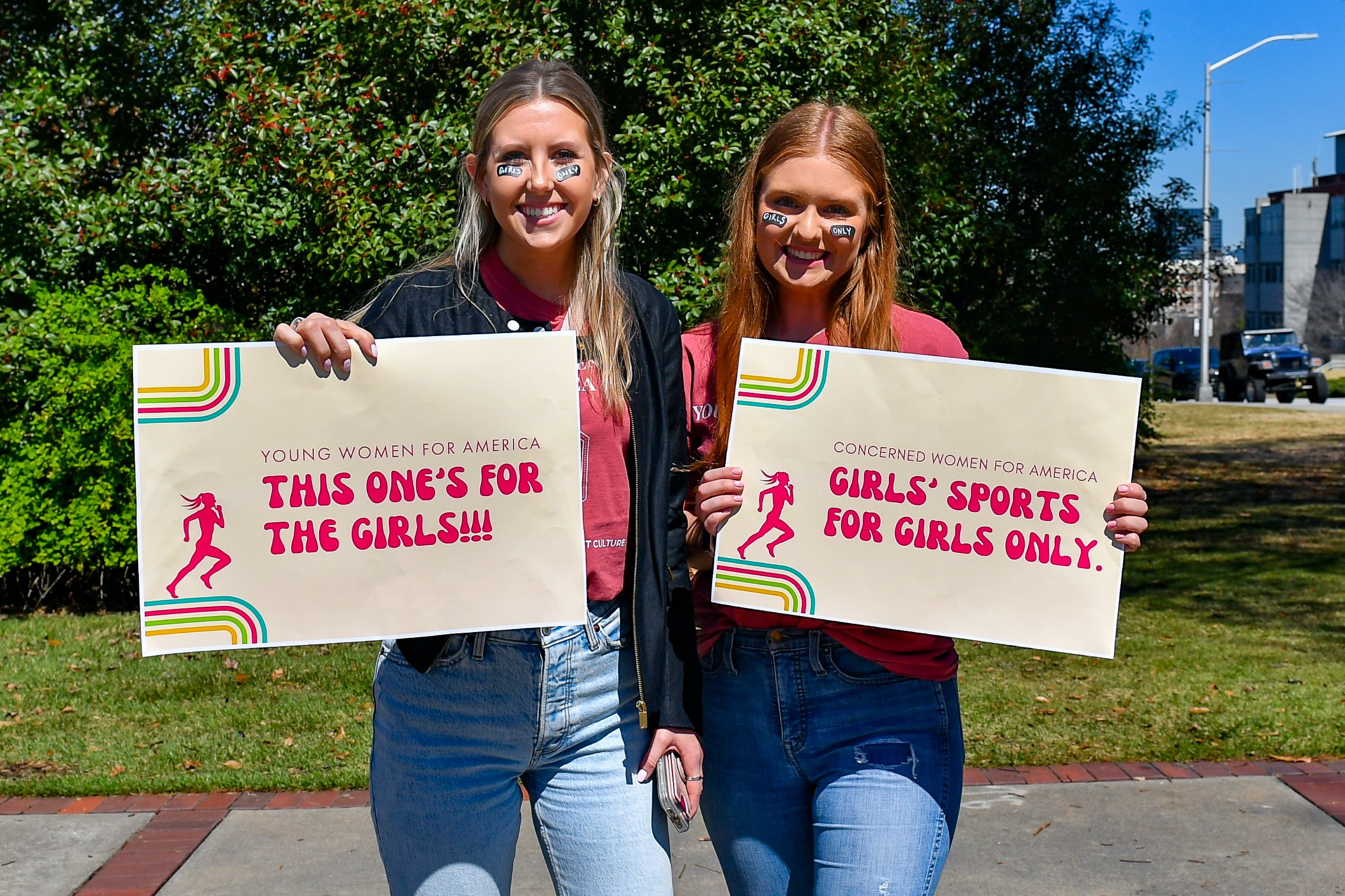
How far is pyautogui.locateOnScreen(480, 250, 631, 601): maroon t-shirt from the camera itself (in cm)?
231

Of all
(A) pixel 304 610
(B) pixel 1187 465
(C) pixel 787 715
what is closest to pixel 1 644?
(A) pixel 304 610

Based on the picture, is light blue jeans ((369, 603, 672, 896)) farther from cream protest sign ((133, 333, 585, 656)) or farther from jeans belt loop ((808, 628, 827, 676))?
jeans belt loop ((808, 628, 827, 676))

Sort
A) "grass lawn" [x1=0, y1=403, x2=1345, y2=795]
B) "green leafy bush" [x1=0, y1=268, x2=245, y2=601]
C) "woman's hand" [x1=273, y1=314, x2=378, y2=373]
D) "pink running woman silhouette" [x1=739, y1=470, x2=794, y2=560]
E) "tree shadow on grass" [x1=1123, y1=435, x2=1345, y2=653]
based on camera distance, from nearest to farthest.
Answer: "woman's hand" [x1=273, y1=314, x2=378, y2=373]
"pink running woman silhouette" [x1=739, y1=470, x2=794, y2=560]
"grass lawn" [x1=0, y1=403, x2=1345, y2=795]
"green leafy bush" [x1=0, y1=268, x2=245, y2=601]
"tree shadow on grass" [x1=1123, y1=435, x2=1345, y2=653]

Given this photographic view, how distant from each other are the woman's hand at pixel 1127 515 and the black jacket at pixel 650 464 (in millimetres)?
782

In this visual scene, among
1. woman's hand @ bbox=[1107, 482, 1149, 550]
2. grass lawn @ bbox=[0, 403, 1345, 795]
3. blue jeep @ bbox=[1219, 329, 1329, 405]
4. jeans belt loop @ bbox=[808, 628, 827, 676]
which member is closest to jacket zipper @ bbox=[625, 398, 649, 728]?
jeans belt loop @ bbox=[808, 628, 827, 676]

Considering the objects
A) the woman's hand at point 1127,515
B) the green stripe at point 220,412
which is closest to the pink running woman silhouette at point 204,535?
the green stripe at point 220,412

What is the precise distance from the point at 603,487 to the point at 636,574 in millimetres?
179

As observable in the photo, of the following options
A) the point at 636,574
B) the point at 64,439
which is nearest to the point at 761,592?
the point at 636,574

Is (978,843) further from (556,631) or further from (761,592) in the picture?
(556,631)

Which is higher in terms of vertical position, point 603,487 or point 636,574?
point 603,487

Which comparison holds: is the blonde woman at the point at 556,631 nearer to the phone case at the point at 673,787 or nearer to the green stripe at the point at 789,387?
the phone case at the point at 673,787

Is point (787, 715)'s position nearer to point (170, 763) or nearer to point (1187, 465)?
point (170, 763)

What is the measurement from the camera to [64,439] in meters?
8.25

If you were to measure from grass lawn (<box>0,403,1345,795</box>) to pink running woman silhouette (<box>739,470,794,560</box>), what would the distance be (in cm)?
328
